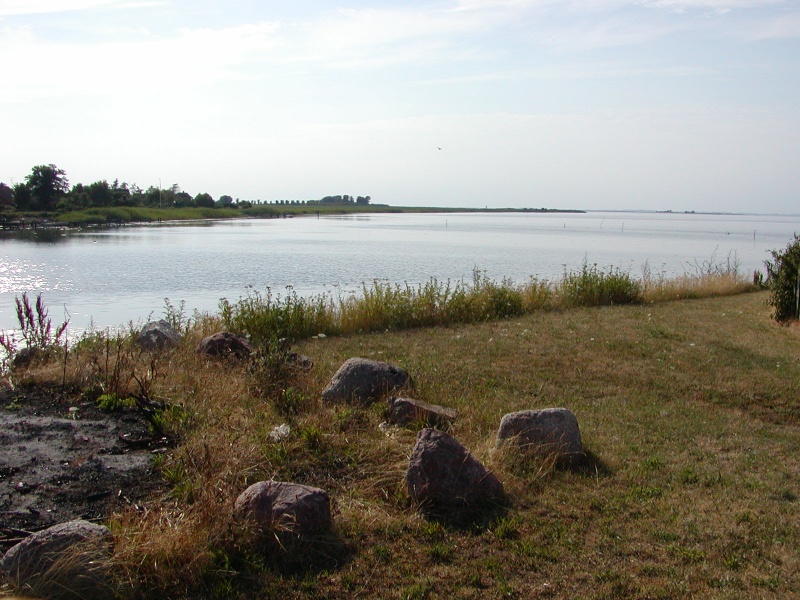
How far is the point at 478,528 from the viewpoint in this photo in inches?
187

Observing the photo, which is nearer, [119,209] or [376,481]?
[376,481]

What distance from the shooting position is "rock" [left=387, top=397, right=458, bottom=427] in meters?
6.64

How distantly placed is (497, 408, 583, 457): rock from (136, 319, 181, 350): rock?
5.63 meters

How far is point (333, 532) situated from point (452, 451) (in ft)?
3.61

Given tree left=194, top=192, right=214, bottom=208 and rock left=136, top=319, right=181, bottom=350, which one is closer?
rock left=136, top=319, right=181, bottom=350

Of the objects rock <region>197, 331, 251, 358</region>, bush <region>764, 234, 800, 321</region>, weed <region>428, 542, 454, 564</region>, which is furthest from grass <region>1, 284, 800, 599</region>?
bush <region>764, 234, 800, 321</region>

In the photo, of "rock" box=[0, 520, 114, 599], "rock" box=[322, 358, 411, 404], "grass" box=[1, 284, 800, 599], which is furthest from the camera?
"rock" box=[322, 358, 411, 404]

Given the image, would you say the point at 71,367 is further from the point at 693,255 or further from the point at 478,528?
the point at 693,255

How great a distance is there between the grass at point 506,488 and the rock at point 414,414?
154 millimetres

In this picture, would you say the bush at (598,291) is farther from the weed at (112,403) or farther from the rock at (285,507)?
the rock at (285,507)

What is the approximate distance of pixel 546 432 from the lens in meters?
5.98

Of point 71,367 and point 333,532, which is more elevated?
point 71,367

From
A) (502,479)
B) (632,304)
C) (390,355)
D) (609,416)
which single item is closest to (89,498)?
(502,479)

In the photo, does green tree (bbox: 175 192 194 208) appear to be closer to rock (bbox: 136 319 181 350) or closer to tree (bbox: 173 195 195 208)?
tree (bbox: 173 195 195 208)
